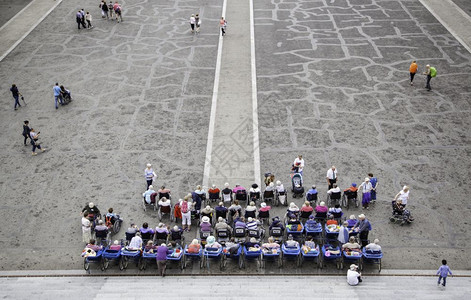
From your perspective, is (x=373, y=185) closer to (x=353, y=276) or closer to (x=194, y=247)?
(x=353, y=276)

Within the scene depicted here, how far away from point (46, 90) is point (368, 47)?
19020 mm

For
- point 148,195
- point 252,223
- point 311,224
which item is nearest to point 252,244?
point 252,223

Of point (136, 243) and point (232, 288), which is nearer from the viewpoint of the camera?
point (232, 288)

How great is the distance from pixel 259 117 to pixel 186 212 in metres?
8.03

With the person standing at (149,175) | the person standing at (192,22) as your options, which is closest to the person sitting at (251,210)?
the person standing at (149,175)

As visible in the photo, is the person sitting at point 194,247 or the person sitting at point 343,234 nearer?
the person sitting at point 194,247

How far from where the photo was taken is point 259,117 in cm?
2220

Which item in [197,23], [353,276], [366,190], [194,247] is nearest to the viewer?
[353,276]

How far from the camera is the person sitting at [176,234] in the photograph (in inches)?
577

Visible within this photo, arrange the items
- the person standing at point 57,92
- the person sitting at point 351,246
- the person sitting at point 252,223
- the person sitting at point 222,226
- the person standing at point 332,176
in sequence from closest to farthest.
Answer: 1. the person sitting at point 351,246
2. the person sitting at point 222,226
3. the person sitting at point 252,223
4. the person standing at point 332,176
5. the person standing at point 57,92

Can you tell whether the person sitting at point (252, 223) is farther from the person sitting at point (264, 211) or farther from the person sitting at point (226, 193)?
the person sitting at point (226, 193)

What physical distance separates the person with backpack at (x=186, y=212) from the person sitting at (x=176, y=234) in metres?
0.90

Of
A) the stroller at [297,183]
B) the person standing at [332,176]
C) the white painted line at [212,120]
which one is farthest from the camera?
the white painted line at [212,120]

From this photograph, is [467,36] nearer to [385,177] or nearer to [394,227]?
[385,177]
